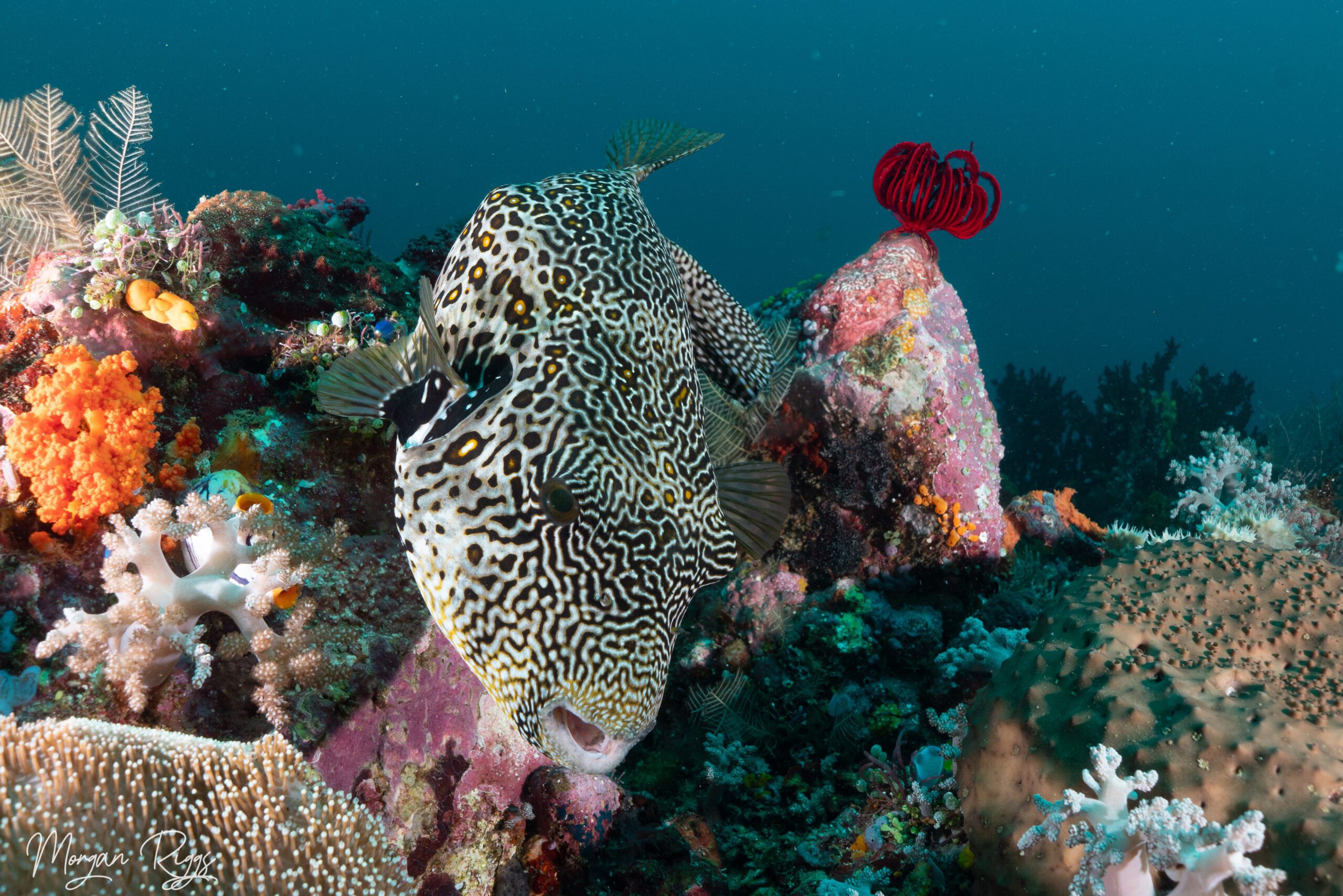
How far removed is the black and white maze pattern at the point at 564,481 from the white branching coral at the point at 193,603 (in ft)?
3.84

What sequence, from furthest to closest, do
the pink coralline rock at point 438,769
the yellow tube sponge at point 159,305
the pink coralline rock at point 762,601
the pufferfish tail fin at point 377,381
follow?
the pink coralline rock at point 762,601 → the yellow tube sponge at point 159,305 → the pink coralline rock at point 438,769 → the pufferfish tail fin at point 377,381

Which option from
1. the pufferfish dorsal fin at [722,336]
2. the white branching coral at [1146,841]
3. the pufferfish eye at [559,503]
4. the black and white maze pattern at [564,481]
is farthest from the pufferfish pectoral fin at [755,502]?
the white branching coral at [1146,841]

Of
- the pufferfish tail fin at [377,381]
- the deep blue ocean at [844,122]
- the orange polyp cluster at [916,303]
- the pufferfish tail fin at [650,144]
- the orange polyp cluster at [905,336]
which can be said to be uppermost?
the deep blue ocean at [844,122]

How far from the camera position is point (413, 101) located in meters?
159

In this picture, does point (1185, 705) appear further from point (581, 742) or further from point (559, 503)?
point (559, 503)

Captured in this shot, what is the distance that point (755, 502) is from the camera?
111 inches

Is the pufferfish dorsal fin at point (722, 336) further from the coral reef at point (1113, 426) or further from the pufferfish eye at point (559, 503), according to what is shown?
the coral reef at point (1113, 426)

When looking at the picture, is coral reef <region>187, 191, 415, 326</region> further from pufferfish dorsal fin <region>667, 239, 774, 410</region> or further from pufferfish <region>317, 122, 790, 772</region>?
pufferfish <region>317, 122, 790, 772</region>

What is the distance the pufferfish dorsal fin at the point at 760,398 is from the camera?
466 centimetres

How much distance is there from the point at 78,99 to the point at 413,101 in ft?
219

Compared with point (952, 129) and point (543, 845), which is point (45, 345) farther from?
point (952, 129)

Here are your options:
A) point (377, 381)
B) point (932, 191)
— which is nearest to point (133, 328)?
point (377, 381)

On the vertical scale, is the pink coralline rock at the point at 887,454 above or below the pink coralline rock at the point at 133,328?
above

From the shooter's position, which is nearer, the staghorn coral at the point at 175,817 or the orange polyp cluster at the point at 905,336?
the staghorn coral at the point at 175,817
